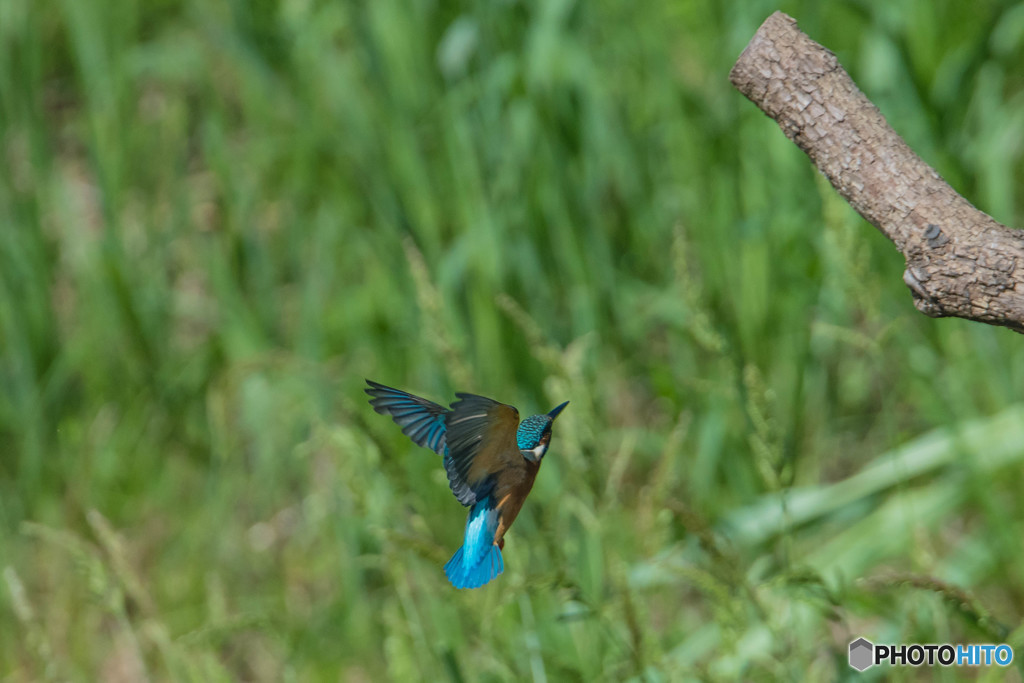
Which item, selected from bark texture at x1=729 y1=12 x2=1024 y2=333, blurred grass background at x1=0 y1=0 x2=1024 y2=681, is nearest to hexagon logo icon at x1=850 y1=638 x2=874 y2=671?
blurred grass background at x1=0 y1=0 x2=1024 y2=681

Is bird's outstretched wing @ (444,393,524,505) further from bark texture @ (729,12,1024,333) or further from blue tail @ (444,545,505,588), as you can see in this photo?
bark texture @ (729,12,1024,333)

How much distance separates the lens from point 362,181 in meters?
2.49

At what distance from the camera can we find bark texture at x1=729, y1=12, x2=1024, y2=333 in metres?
0.94

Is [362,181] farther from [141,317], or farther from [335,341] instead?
[141,317]

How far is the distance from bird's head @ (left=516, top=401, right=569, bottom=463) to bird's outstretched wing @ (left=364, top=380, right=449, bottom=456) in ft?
0.21

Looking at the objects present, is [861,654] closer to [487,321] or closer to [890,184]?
[890,184]

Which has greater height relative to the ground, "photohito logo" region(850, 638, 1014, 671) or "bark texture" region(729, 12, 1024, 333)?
"bark texture" region(729, 12, 1024, 333)

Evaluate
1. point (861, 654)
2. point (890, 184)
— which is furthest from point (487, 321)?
point (890, 184)

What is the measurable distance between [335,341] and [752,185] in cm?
116

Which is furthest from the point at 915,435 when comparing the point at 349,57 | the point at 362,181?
the point at 349,57

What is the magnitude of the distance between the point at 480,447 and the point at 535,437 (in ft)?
0.21

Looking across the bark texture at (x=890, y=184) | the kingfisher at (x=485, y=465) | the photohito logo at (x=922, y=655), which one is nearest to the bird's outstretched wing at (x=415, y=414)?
the kingfisher at (x=485, y=465)

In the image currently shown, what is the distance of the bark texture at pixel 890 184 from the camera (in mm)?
942

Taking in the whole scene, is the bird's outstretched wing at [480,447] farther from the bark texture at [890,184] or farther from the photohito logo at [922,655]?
the photohito logo at [922,655]
